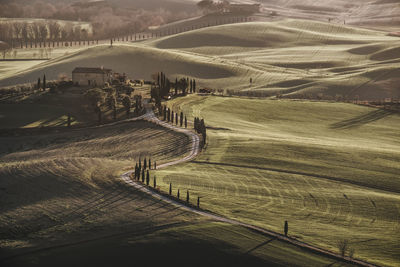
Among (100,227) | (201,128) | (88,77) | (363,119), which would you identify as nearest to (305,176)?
(201,128)

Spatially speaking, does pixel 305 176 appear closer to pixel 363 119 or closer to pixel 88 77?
pixel 363 119

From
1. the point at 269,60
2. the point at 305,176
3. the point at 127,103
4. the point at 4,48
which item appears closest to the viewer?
the point at 305,176

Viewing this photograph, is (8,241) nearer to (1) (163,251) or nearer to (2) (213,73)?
(1) (163,251)

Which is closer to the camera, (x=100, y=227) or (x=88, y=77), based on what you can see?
(x=100, y=227)

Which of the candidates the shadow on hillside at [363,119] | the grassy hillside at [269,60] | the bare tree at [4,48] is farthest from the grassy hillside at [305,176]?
the bare tree at [4,48]

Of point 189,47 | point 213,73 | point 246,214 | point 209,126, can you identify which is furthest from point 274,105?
point 189,47

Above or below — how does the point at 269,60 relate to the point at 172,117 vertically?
above

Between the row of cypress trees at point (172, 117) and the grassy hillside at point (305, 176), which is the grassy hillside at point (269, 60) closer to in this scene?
the grassy hillside at point (305, 176)
